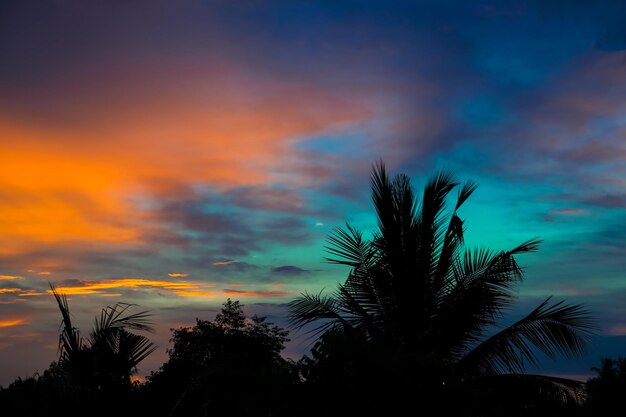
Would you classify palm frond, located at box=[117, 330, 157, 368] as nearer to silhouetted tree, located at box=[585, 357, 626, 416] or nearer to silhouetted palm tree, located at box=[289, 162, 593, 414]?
silhouetted palm tree, located at box=[289, 162, 593, 414]

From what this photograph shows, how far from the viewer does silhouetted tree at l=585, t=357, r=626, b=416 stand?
25281 millimetres

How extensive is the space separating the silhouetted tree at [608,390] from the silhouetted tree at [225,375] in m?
14.0

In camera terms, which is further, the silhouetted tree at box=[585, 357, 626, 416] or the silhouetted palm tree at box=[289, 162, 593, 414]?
the silhouetted tree at box=[585, 357, 626, 416]

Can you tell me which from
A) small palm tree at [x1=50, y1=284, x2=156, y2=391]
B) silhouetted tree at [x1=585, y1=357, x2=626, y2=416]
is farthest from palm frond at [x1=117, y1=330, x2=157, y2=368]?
silhouetted tree at [x1=585, y1=357, x2=626, y2=416]

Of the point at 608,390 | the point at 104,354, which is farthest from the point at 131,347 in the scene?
the point at 608,390

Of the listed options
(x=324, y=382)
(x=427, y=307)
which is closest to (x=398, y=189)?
(x=427, y=307)

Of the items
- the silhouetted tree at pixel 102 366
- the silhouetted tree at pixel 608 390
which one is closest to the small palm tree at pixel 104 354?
the silhouetted tree at pixel 102 366

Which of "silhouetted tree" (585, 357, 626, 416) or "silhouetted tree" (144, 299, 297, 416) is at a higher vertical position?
"silhouetted tree" (144, 299, 297, 416)

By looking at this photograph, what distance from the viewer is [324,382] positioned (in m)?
9.27

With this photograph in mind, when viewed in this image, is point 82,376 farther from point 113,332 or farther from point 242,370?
point 242,370

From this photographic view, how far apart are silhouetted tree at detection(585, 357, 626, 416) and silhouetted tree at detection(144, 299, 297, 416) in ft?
45.9

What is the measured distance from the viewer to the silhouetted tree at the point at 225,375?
9.27m

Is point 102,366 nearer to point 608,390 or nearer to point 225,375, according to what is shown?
point 225,375

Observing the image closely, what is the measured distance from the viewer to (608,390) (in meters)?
26.7
